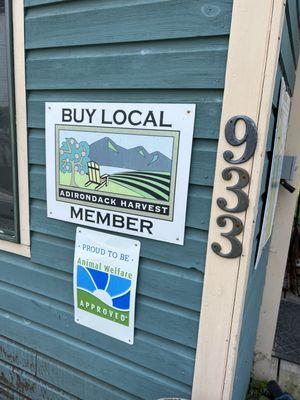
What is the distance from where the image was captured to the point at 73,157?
1606 mm

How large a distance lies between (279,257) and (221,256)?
47.3 inches

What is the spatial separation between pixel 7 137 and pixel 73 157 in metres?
0.50

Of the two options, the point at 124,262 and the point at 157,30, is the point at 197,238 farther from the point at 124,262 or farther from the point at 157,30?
the point at 157,30

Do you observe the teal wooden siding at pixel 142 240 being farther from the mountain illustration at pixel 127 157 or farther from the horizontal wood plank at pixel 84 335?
the mountain illustration at pixel 127 157

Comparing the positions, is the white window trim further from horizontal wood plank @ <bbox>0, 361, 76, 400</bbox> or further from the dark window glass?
horizontal wood plank @ <bbox>0, 361, 76, 400</bbox>

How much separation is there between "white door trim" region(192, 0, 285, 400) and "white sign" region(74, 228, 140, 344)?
0.35 m

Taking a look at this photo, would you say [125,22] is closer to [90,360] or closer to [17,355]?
[90,360]

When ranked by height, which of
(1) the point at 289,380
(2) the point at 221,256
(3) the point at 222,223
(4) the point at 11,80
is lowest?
(1) the point at 289,380

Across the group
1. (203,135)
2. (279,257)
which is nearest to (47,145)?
(203,135)

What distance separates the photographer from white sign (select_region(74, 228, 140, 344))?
157cm

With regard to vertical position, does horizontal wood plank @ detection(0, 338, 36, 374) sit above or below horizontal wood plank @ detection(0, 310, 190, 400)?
below

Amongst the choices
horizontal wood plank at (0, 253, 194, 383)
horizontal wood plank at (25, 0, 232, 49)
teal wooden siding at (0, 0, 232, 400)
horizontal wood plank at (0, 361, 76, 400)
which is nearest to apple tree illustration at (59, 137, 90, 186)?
teal wooden siding at (0, 0, 232, 400)

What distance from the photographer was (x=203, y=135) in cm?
131

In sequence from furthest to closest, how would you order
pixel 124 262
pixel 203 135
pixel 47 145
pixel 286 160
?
pixel 286 160 < pixel 47 145 < pixel 124 262 < pixel 203 135
